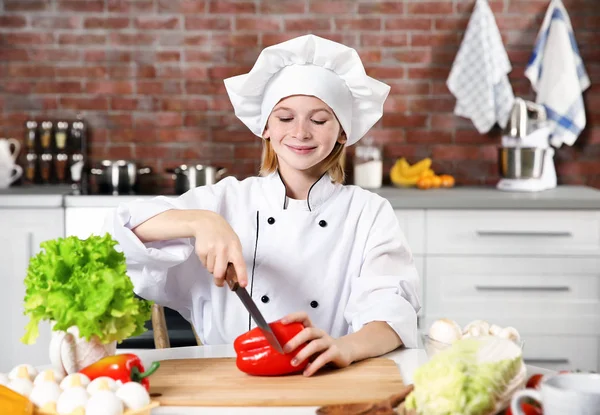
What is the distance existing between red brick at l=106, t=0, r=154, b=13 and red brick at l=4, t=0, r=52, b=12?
0.91ft

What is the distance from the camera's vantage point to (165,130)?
368 centimetres

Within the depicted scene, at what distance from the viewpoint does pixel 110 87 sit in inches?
144

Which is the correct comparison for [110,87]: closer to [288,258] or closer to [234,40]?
[234,40]

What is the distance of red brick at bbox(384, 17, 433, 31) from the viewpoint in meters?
3.62

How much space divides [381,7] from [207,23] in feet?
2.55

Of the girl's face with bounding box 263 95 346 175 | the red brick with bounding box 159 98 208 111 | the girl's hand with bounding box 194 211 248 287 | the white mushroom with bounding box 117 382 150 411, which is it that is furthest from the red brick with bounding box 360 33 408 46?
the white mushroom with bounding box 117 382 150 411

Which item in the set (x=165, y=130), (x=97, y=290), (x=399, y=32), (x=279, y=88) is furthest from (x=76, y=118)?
(x=97, y=290)

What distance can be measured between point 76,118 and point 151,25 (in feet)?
1.76

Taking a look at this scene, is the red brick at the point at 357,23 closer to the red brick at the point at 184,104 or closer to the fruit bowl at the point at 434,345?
the red brick at the point at 184,104

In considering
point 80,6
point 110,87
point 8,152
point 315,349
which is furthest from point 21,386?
point 80,6

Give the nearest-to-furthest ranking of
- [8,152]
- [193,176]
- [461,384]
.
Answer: [461,384] → [193,176] → [8,152]

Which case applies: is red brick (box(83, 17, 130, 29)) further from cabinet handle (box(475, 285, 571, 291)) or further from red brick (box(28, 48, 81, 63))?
cabinet handle (box(475, 285, 571, 291))

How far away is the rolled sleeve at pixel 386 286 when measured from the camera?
1.55 meters

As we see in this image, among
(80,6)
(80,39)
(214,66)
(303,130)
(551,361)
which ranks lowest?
(551,361)
